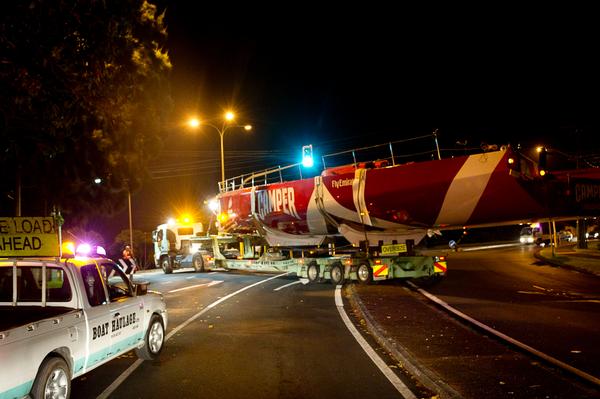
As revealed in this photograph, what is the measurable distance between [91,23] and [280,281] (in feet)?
45.0

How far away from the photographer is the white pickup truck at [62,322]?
15.6 ft

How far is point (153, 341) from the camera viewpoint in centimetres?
778

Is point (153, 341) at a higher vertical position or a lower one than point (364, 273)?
lower

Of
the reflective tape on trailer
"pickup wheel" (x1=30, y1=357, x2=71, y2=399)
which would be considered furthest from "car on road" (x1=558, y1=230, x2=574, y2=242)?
"pickup wheel" (x1=30, y1=357, x2=71, y2=399)

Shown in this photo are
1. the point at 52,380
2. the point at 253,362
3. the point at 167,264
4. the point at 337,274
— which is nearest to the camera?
the point at 52,380

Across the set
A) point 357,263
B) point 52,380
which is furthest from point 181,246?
point 52,380

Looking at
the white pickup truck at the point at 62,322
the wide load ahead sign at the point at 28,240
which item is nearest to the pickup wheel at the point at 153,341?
the white pickup truck at the point at 62,322

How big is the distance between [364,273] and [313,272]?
2485 millimetres

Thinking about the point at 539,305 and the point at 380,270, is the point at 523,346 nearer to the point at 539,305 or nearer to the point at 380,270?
the point at 539,305

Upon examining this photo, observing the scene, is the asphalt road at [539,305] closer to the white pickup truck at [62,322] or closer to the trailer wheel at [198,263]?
the white pickup truck at [62,322]

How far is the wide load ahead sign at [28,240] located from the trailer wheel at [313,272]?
44.2ft

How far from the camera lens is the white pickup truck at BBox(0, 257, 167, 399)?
476 centimetres

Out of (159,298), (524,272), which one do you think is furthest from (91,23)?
(524,272)

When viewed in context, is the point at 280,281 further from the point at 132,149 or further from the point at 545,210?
the point at 545,210
